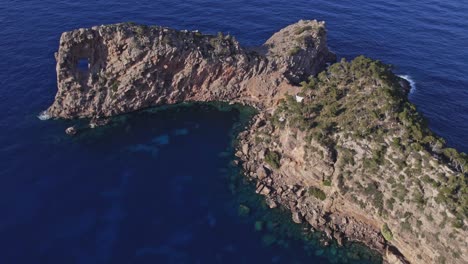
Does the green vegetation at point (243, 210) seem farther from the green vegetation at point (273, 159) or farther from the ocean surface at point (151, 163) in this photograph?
the green vegetation at point (273, 159)

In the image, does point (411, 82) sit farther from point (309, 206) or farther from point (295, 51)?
point (309, 206)

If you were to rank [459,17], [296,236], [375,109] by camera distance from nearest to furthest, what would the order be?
[296,236] → [375,109] → [459,17]

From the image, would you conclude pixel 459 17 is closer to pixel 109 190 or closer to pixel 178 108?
pixel 178 108

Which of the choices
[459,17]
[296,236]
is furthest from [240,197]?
[459,17]

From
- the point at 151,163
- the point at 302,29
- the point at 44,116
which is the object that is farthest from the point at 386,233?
the point at 44,116

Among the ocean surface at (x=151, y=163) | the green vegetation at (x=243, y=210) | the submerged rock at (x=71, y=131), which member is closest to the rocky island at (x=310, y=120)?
the ocean surface at (x=151, y=163)

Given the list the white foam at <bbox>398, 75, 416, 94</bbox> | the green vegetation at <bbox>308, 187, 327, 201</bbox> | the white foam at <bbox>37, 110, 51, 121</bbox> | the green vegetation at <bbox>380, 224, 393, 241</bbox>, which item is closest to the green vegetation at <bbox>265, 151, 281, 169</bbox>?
the green vegetation at <bbox>308, 187, 327, 201</bbox>
